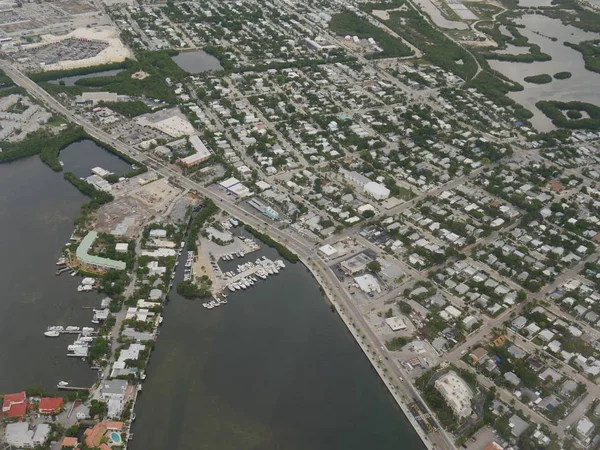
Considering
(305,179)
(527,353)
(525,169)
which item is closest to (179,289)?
(305,179)

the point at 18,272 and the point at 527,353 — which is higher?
the point at 527,353

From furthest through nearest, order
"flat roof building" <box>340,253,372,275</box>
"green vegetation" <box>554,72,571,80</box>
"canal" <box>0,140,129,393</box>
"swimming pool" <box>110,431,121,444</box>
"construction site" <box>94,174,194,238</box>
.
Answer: "green vegetation" <box>554,72,571,80</box> < "construction site" <box>94,174,194,238</box> < "flat roof building" <box>340,253,372,275</box> < "canal" <box>0,140,129,393</box> < "swimming pool" <box>110,431,121,444</box>

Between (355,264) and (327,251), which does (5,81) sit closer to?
(327,251)

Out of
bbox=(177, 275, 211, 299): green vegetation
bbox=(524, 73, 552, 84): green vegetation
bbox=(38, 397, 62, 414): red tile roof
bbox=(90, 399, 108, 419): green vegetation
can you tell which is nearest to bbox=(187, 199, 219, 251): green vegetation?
bbox=(177, 275, 211, 299): green vegetation

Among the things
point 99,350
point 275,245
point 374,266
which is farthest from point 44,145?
point 374,266

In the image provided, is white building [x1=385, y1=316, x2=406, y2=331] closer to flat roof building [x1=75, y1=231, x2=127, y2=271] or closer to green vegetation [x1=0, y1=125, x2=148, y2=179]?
flat roof building [x1=75, y1=231, x2=127, y2=271]

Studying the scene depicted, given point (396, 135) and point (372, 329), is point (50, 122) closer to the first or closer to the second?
point (396, 135)

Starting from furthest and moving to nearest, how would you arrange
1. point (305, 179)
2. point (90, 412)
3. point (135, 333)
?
point (305, 179) < point (135, 333) < point (90, 412)
